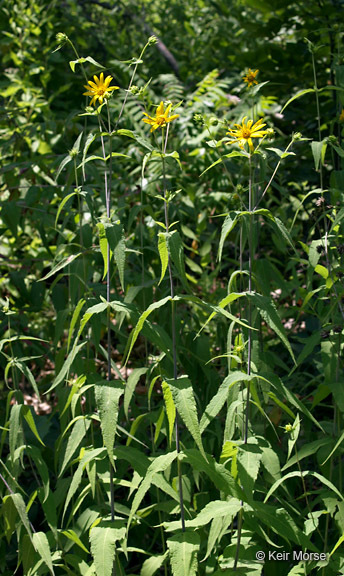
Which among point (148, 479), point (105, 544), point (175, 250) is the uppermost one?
point (175, 250)

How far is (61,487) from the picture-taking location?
6.26ft

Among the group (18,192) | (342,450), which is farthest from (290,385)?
(18,192)

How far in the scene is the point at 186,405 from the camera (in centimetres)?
140

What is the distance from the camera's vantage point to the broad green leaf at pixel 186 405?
4.48ft

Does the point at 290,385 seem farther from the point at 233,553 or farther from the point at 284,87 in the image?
the point at 284,87

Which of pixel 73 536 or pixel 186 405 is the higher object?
pixel 186 405

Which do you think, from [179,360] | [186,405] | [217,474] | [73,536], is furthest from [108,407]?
[179,360]

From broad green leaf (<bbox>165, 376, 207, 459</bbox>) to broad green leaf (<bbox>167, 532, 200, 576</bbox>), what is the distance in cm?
20

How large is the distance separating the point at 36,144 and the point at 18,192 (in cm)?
33

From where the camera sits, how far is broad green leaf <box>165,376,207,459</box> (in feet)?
4.48

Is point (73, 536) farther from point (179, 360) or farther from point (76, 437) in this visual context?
point (179, 360)

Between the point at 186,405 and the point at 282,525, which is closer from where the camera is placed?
the point at 186,405

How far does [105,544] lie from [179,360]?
727 millimetres

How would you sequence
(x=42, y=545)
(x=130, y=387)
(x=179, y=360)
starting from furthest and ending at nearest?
(x=179, y=360)
(x=130, y=387)
(x=42, y=545)
